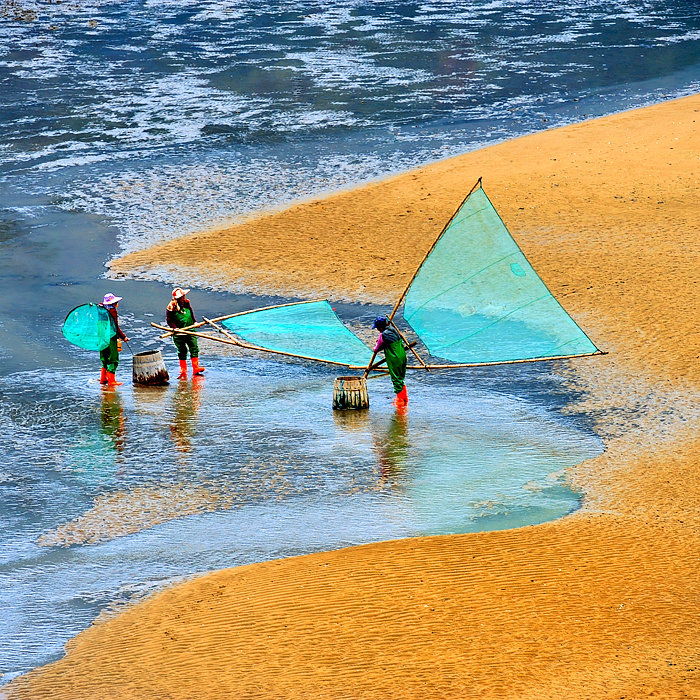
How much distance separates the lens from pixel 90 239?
2050 cm

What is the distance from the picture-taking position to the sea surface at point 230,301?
10.7 metres

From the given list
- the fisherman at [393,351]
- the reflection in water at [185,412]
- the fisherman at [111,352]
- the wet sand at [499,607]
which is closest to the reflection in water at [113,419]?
the fisherman at [111,352]

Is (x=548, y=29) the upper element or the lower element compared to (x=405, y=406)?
upper

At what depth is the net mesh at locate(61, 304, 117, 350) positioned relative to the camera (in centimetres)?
1424

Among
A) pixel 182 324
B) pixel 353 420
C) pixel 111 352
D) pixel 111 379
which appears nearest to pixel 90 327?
pixel 111 352

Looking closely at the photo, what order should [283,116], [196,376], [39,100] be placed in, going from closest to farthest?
[196,376]
[283,116]
[39,100]

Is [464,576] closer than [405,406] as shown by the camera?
Yes

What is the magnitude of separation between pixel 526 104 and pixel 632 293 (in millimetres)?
14597

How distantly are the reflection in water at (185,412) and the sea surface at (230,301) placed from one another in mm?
41

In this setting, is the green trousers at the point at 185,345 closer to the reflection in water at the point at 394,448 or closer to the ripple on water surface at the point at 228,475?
the ripple on water surface at the point at 228,475

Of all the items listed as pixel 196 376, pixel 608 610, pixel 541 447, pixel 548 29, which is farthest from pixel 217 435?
pixel 548 29

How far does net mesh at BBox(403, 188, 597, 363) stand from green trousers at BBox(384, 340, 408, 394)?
420 millimetres

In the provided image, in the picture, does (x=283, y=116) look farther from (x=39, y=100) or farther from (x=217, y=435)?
(x=217, y=435)

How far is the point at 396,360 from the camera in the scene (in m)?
13.3
